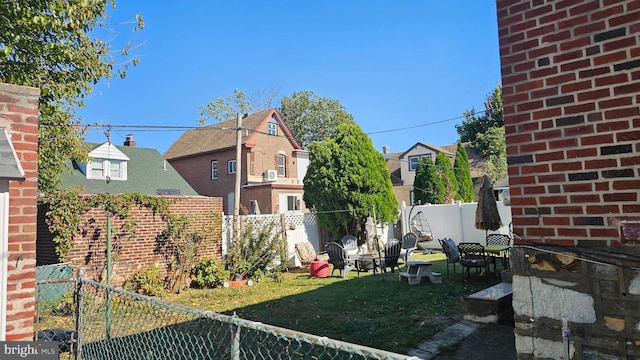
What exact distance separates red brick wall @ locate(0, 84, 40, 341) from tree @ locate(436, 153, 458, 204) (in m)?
22.9

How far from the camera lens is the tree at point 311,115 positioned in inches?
1543

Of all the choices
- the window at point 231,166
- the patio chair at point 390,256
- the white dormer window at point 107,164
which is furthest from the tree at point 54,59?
the window at point 231,166

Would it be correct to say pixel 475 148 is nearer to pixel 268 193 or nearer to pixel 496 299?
pixel 268 193

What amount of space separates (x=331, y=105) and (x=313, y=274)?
30297 mm

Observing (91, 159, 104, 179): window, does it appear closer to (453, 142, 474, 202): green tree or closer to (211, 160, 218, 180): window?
(211, 160, 218, 180): window

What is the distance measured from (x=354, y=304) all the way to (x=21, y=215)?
569 centimetres

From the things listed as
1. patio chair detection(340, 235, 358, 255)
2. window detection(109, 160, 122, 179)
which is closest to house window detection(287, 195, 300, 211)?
patio chair detection(340, 235, 358, 255)

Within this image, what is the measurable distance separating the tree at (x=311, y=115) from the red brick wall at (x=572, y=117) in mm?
36932

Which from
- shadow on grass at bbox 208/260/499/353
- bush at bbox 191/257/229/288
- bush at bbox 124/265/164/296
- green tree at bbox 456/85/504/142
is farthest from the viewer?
green tree at bbox 456/85/504/142

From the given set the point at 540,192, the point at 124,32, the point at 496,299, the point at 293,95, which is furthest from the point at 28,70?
the point at 293,95

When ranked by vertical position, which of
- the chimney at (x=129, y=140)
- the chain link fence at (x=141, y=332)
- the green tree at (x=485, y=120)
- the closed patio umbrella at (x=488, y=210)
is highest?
the green tree at (x=485, y=120)

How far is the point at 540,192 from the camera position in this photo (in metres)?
2.33

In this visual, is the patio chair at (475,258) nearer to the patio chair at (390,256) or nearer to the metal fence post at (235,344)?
the patio chair at (390,256)

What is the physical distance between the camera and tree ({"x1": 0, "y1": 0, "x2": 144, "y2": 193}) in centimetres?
572
